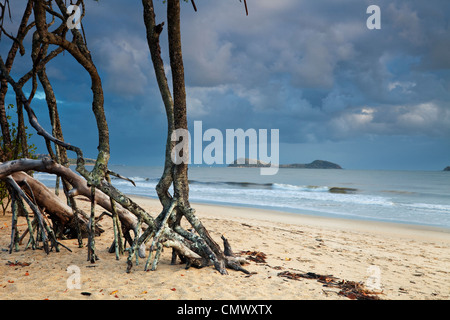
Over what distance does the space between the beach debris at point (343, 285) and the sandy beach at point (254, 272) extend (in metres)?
0.08

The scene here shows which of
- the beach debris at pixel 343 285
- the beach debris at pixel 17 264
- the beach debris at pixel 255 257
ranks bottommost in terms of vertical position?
the beach debris at pixel 343 285

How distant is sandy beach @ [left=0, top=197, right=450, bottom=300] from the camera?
169 inches

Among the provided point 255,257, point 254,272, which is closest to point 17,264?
point 254,272

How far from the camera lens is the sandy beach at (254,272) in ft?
14.1

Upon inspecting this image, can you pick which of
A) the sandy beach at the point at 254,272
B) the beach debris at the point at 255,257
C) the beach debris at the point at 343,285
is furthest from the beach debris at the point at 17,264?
the beach debris at the point at 343,285

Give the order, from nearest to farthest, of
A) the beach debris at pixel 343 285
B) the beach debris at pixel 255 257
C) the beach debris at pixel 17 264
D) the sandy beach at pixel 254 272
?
1. the sandy beach at pixel 254 272
2. the beach debris at pixel 343 285
3. the beach debris at pixel 17 264
4. the beach debris at pixel 255 257

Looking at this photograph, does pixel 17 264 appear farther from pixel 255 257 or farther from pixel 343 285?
pixel 343 285

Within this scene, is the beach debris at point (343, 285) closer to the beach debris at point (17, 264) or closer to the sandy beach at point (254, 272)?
the sandy beach at point (254, 272)

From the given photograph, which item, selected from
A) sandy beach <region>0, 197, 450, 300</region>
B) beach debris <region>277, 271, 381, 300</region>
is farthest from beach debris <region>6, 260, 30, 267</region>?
beach debris <region>277, 271, 381, 300</region>

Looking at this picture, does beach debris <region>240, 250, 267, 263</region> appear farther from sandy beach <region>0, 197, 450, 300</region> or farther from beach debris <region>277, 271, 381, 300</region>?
beach debris <region>277, 271, 381, 300</region>

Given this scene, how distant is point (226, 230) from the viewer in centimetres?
970

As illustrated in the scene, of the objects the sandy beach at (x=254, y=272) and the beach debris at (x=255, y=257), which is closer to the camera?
the sandy beach at (x=254, y=272)

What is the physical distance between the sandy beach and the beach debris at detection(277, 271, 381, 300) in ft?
0.28
